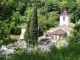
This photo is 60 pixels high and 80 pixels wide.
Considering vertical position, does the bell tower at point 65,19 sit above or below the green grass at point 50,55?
below

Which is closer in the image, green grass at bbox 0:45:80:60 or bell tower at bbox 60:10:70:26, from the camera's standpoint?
green grass at bbox 0:45:80:60

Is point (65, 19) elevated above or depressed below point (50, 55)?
below

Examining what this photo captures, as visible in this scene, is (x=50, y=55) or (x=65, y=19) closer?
(x=50, y=55)

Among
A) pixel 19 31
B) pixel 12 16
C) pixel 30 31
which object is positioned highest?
pixel 12 16

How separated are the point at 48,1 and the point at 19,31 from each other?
12630 mm

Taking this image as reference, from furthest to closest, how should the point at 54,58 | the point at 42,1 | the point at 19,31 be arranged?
the point at 42,1 → the point at 19,31 → the point at 54,58

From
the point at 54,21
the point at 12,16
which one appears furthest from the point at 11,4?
the point at 54,21

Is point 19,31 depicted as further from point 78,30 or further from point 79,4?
point 78,30

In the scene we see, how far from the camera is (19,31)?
34625mm

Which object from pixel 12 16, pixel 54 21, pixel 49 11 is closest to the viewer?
pixel 12 16

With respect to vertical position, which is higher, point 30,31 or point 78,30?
point 78,30

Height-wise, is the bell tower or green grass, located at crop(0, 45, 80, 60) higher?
green grass, located at crop(0, 45, 80, 60)

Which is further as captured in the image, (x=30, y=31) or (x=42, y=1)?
(x=42, y=1)

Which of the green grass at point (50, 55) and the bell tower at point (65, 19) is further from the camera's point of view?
the bell tower at point (65, 19)
